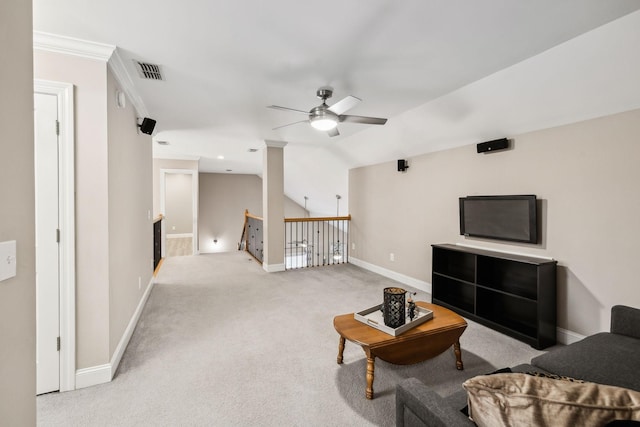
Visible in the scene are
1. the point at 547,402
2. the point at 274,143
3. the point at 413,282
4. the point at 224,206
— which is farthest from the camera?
the point at 224,206

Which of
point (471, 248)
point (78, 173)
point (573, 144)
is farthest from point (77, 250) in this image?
point (573, 144)

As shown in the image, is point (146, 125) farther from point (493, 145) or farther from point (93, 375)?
point (493, 145)

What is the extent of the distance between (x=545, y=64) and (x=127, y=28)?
132 inches

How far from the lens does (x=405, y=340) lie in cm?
209

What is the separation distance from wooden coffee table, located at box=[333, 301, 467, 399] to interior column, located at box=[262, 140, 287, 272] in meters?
3.45

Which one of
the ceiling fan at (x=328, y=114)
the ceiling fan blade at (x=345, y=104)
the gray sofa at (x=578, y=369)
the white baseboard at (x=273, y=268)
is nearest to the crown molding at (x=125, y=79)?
the ceiling fan at (x=328, y=114)

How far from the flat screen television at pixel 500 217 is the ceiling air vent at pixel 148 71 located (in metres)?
3.83

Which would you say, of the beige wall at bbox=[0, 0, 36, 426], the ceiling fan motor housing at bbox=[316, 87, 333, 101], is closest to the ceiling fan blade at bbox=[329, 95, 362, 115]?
the ceiling fan motor housing at bbox=[316, 87, 333, 101]

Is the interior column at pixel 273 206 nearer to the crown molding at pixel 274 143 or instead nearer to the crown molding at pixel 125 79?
the crown molding at pixel 274 143

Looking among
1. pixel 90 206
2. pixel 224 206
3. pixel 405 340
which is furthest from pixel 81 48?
pixel 224 206

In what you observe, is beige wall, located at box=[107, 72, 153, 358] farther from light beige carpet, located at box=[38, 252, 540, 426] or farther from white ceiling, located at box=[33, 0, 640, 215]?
white ceiling, located at box=[33, 0, 640, 215]

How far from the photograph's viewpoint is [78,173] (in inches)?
84.7

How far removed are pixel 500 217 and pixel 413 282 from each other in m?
1.83

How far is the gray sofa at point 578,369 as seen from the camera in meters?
1.17
